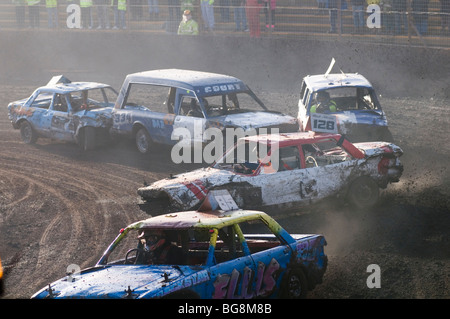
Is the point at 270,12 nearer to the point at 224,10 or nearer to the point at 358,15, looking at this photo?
the point at 224,10

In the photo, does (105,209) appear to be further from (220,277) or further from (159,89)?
(159,89)

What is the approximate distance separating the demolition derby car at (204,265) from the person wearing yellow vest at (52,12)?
2188 cm

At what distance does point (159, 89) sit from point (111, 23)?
5.31 metres

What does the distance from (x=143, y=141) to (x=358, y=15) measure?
894 centimetres

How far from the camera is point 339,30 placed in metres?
21.7

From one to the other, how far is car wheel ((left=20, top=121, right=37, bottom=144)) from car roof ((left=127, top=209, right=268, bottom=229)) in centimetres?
1029

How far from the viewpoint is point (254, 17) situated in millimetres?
23375

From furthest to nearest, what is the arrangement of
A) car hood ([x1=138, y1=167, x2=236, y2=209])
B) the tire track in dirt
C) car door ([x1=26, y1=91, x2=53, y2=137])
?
car door ([x1=26, y1=91, x2=53, y2=137]) < car hood ([x1=138, y1=167, x2=236, y2=209]) < the tire track in dirt

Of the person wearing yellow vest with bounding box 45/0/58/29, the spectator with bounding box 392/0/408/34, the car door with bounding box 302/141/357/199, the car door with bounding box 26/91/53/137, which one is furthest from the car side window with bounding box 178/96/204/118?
the person wearing yellow vest with bounding box 45/0/58/29

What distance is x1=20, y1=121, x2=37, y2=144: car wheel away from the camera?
55.9ft

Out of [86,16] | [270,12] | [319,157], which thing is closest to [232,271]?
[319,157]

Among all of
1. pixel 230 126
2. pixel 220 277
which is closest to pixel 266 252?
pixel 220 277

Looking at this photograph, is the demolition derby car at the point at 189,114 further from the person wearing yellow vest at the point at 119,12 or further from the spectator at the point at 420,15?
the person wearing yellow vest at the point at 119,12

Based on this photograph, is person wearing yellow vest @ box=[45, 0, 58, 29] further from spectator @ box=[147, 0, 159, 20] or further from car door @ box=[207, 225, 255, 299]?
car door @ box=[207, 225, 255, 299]
